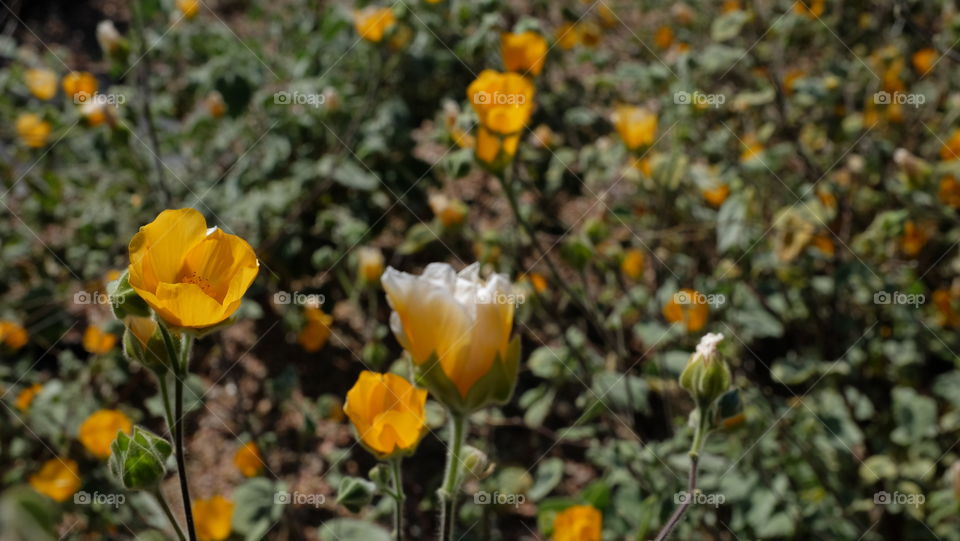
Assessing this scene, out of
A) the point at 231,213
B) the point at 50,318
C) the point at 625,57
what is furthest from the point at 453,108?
the point at 625,57

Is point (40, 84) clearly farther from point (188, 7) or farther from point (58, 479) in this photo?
point (58, 479)

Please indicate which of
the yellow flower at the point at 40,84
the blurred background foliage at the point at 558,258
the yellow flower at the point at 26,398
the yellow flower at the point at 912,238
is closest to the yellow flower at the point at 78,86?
the blurred background foliage at the point at 558,258

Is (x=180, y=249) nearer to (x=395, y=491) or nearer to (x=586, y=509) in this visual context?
(x=395, y=491)

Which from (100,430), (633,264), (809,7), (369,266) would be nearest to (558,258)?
(633,264)

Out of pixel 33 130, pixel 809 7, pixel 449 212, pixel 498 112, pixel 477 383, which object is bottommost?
pixel 33 130

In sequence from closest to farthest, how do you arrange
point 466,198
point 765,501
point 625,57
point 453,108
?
point 765,501 < point 453,108 < point 466,198 < point 625,57

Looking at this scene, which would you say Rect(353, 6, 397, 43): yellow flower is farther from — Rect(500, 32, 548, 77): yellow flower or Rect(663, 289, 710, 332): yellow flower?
Rect(663, 289, 710, 332): yellow flower
